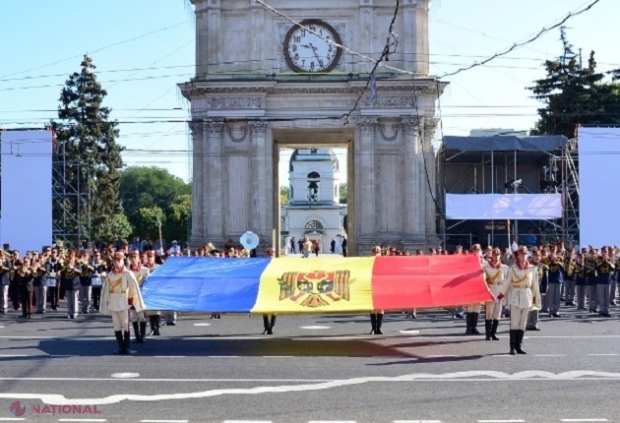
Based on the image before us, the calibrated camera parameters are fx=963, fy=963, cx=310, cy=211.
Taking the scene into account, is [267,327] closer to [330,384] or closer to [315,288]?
[315,288]

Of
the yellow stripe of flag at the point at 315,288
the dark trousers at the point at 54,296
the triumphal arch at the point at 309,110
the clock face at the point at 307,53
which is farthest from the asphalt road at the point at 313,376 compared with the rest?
the clock face at the point at 307,53

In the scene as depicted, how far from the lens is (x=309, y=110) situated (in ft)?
162

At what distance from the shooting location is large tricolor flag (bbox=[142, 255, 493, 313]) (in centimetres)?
2097

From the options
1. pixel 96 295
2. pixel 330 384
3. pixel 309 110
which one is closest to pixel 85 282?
pixel 96 295

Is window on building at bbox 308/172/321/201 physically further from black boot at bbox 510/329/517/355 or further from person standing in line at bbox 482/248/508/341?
black boot at bbox 510/329/517/355

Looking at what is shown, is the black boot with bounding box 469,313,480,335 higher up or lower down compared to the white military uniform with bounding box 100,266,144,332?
lower down

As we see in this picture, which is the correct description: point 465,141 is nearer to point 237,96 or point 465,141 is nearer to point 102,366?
point 237,96

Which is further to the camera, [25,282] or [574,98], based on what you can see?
[574,98]

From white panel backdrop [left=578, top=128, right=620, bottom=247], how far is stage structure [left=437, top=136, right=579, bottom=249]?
1.55 meters

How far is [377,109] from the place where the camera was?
1928 inches

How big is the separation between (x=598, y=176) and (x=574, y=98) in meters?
22.1

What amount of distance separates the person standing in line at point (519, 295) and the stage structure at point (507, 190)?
29999mm

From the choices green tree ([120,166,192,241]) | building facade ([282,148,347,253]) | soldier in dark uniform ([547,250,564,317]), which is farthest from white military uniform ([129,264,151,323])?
green tree ([120,166,192,241])

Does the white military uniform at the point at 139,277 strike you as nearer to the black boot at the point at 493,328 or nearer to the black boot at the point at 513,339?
the black boot at the point at 513,339
